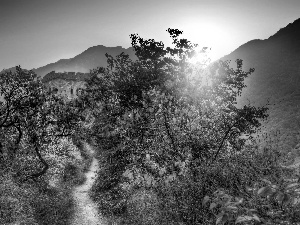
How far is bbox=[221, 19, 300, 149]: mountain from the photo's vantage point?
89.4ft

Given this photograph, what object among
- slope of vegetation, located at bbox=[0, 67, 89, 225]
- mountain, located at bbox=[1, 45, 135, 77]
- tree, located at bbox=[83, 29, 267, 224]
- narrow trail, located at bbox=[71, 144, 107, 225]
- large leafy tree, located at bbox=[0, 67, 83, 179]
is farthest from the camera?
mountain, located at bbox=[1, 45, 135, 77]

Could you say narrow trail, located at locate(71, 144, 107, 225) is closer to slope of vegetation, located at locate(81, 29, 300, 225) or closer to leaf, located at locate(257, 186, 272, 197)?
slope of vegetation, located at locate(81, 29, 300, 225)

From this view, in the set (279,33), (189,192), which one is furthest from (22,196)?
(279,33)

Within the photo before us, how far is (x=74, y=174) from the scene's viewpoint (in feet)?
70.1

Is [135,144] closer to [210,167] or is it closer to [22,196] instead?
[210,167]

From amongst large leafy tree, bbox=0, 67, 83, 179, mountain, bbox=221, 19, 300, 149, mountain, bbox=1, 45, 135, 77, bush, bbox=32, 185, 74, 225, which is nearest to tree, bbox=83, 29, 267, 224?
bush, bbox=32, 185, 74, 225

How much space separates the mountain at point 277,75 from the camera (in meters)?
27.2

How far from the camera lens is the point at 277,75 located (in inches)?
1590

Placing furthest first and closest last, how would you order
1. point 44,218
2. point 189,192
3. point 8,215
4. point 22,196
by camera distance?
point 22,196 → point 44,218 → point 8,215 → point 189,192

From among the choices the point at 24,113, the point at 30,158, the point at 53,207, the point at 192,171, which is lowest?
the point at 53,207

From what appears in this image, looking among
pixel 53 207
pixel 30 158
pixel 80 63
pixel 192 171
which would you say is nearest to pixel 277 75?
pixel 30 158

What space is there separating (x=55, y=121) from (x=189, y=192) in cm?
1497

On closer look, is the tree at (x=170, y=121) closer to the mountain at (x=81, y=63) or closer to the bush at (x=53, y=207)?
the bush at (x=53, y=207)

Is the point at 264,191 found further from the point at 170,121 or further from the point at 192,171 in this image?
the point at 170,121
